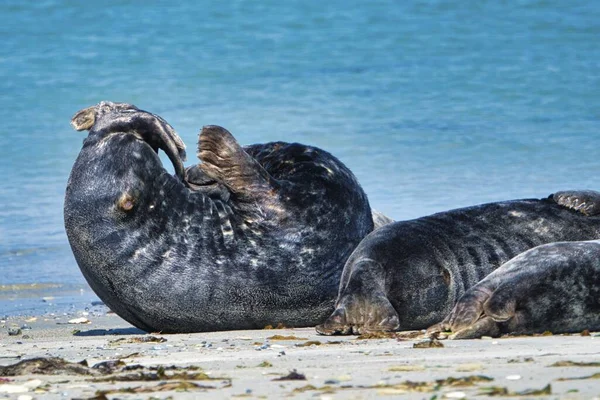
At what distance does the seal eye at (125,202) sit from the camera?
7.07 metres

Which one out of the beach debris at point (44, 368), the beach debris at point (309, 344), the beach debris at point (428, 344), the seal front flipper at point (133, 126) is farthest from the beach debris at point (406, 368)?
the seal front flipper at point (133, 126)

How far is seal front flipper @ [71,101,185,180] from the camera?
738 cm

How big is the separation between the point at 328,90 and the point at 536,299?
17109 mm

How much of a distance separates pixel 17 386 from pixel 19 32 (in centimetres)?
2393

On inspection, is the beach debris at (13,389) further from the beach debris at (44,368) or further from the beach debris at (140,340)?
the beach debris at (140,340)

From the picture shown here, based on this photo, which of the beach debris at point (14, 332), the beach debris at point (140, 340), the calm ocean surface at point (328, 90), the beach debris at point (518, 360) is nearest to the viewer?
the beach debris at point (518, 360)

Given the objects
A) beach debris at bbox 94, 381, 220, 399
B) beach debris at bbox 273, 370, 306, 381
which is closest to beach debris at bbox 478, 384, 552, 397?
beach debris at bbox 273, 370, 306, 381

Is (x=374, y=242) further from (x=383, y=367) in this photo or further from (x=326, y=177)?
(x=383, y=367)

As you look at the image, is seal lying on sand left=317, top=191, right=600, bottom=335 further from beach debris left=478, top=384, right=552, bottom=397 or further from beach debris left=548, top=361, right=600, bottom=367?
beach debris left=478, top=384, right=552, bottom=397

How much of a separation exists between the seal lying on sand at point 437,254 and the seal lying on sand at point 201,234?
1.07 ft

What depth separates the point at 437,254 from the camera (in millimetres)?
7121

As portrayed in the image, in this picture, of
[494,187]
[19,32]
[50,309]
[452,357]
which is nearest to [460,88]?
[494,187]

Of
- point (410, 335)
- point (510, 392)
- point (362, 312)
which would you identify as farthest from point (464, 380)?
point (362, 312)

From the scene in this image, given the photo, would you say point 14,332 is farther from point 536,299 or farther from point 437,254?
point 536,299
